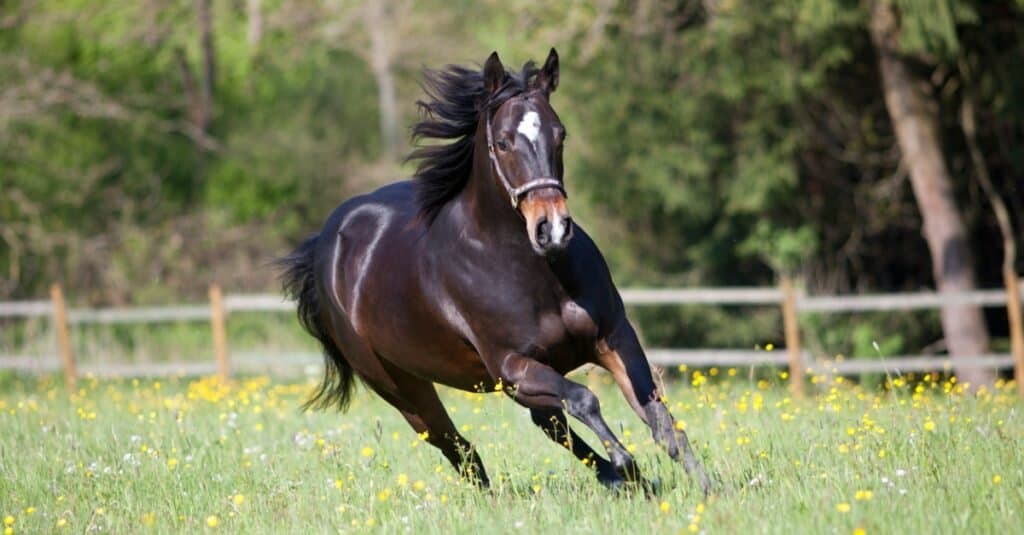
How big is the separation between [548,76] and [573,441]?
1.73 metres

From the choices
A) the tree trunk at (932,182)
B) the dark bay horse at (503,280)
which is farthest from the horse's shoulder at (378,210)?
the tree trunk at (932,182)

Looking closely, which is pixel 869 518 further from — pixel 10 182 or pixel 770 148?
pixel 10 182

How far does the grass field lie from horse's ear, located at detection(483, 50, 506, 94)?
1.55 meters

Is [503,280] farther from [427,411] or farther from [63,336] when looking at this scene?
[63,336]

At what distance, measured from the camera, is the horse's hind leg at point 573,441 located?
6.21 metres

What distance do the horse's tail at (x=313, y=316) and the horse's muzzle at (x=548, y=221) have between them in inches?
120

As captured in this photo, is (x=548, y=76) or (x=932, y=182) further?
(x=932, y=182)

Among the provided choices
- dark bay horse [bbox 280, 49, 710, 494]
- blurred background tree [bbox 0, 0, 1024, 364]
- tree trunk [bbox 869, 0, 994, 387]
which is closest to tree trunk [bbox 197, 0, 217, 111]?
blurred background tree [bbox 0, 0, 1024, 364]

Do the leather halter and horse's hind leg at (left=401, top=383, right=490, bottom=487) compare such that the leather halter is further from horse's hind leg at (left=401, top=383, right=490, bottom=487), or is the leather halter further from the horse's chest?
horse's hind leg at (left=401, top=383, right=490, bottom=487)

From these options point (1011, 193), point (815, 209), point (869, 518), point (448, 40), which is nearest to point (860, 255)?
point (815, 209)

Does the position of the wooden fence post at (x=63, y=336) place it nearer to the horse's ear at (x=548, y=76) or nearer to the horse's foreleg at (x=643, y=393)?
the horse's ear at (x=548, y=76)

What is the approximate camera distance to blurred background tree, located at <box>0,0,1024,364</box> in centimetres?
1864

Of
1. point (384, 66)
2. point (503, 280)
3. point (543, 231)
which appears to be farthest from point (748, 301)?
point (384, 66)

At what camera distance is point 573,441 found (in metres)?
6.36
